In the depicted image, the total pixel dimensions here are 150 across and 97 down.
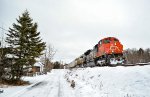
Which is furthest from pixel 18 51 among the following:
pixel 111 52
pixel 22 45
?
pixel 111 52

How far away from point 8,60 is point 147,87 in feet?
60.9

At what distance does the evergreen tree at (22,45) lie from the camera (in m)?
21.7

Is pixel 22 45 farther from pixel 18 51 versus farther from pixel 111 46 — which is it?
pixel 111 46

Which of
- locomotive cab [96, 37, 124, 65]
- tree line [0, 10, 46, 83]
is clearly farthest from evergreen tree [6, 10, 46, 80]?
locomotive cab [96, 37, 124, 65]

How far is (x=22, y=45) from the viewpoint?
2181cm

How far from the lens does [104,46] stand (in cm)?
2244

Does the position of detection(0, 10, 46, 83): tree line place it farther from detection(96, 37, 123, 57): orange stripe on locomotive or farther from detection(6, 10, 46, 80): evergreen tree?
detection(96, 37, 123, 57): orange stripe on locomotive

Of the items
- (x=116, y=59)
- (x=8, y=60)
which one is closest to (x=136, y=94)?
(x=116, y=59)

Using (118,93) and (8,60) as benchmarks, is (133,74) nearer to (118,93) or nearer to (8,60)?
(118,93)

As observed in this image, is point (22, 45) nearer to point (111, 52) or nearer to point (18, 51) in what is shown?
point (18, 51)

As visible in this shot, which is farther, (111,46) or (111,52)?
(111,46)

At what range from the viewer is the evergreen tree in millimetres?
21672

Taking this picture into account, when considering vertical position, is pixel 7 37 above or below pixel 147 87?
above

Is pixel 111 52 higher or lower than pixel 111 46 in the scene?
lower
